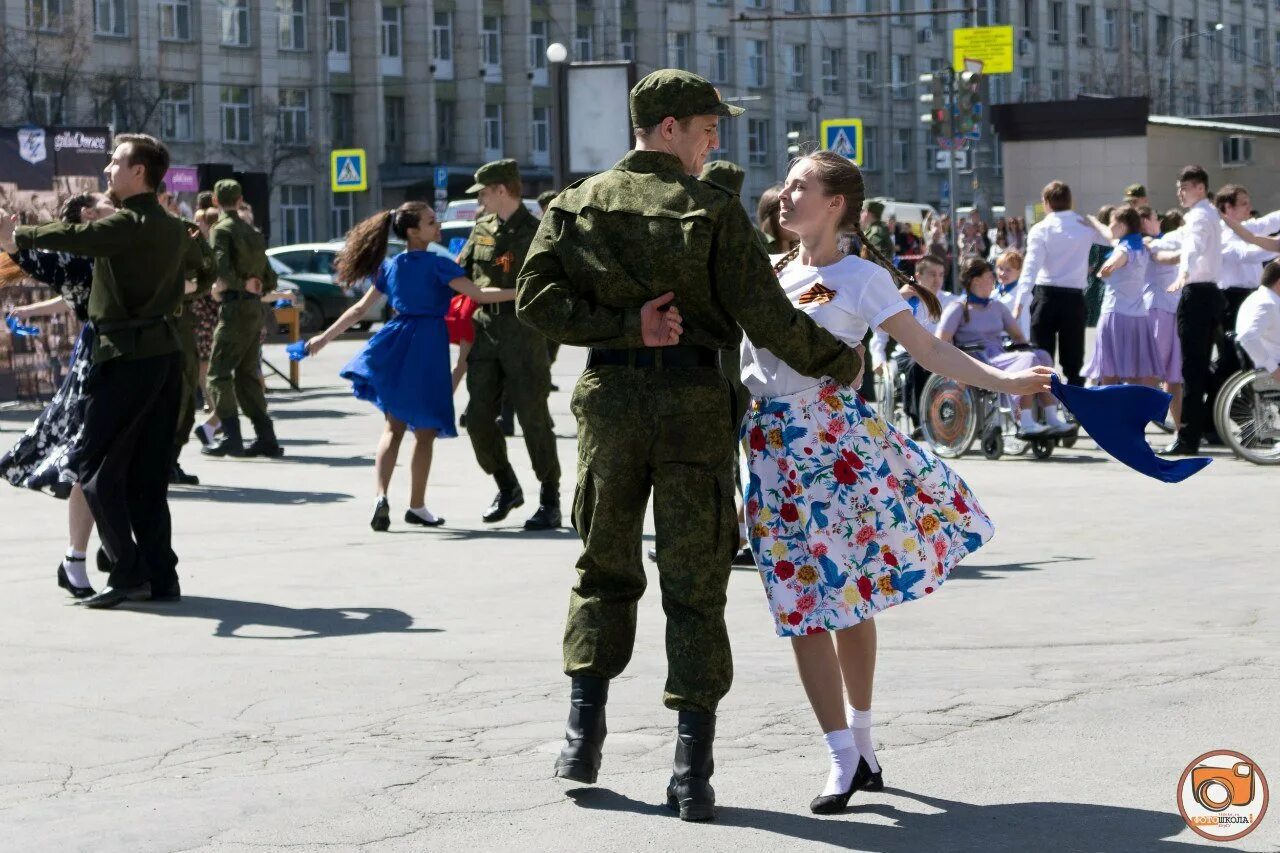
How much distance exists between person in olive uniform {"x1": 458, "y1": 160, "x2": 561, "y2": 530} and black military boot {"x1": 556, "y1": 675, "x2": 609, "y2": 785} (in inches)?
221

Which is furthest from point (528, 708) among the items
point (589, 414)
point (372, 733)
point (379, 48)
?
point (379, 48)

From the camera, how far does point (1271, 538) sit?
33.4ft

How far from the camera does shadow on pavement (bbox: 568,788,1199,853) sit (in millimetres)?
4789

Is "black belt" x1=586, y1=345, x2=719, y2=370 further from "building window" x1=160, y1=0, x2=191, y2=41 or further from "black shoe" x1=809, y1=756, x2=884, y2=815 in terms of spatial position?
"building window" x1=160, y1=0, x2=191, y2=41

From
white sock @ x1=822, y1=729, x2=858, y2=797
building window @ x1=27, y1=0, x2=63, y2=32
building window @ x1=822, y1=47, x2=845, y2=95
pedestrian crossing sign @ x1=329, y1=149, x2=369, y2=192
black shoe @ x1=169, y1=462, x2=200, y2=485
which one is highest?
building window @ x1=822, y1=47, x2=845, y2=95

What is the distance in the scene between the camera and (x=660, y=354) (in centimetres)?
513

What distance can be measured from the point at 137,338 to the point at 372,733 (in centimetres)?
288

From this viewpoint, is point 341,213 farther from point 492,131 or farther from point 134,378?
point 134,378

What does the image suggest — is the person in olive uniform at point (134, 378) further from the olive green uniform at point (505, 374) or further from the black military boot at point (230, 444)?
the black military boot at point (230, 444)

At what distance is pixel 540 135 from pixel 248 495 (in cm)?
6110

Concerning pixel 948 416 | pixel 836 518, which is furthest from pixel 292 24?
pixel 836 518

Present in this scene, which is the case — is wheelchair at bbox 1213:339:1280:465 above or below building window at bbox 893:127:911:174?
below

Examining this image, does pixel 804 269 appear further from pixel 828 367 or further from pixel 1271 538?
pixel 1271 538

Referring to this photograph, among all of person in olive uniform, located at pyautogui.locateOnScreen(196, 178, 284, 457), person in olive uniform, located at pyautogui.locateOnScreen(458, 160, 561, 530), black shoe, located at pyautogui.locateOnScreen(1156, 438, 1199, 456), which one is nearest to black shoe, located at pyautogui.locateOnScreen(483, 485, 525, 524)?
person in olive uniform, located at pyautogui.locateOnScreen(458, 160, 561, 530)
